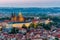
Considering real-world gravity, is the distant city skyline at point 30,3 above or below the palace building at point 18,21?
above

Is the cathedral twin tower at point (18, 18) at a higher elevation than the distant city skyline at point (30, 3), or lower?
lower

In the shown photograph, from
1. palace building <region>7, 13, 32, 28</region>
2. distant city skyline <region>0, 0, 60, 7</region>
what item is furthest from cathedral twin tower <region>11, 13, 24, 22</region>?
distant city skyline <region>0, 0, 60, 7</region>

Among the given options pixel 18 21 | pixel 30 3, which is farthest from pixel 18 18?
pixel 30 3

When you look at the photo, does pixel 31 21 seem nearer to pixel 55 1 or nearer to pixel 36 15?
pixel 36 15

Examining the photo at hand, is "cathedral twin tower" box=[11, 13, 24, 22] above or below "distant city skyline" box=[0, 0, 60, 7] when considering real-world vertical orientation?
below

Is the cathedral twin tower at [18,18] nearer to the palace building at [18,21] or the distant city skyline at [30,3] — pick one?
the palace building at [18,21]

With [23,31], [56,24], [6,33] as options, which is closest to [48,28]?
[56,24]

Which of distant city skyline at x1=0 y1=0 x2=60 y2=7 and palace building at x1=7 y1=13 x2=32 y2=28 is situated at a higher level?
distant city skyline at x1=0 y1=0 x2=60 y2=7

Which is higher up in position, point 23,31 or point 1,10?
point 1,10

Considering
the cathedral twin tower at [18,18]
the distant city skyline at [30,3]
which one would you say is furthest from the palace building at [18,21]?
the distant city skyline at [30,3]

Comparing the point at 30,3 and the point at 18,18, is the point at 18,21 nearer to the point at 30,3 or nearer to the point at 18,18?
the point at 18,18

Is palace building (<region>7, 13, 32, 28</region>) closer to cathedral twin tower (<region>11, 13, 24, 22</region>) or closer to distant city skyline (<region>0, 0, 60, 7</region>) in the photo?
cathedral twin tower (<region>11, 13, 24, 22</region>)
